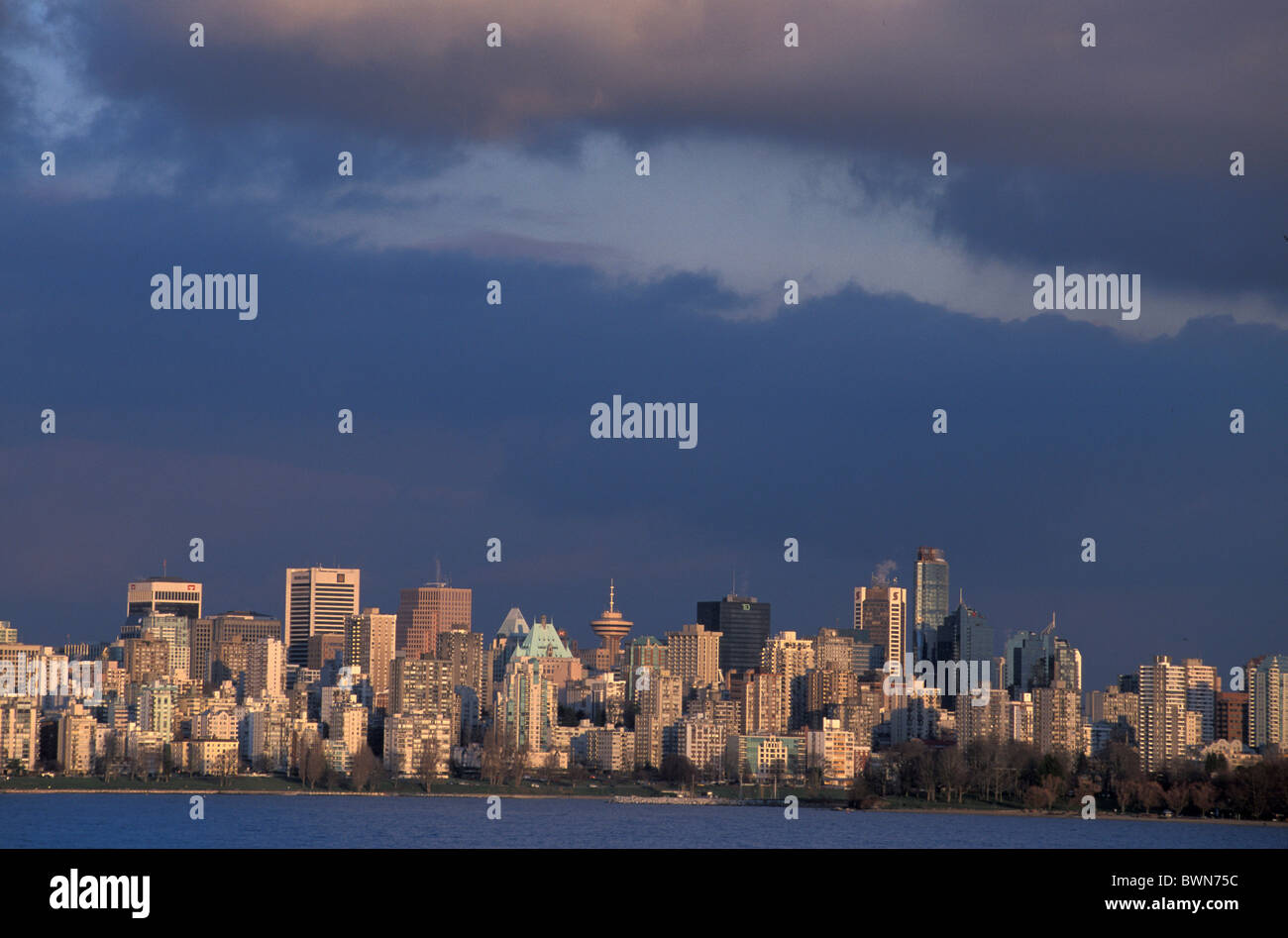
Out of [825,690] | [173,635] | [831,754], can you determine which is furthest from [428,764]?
[173,635]

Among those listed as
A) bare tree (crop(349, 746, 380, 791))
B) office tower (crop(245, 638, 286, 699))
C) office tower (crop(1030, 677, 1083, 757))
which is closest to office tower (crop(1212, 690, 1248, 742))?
office tower (crop(1030, 677, 1083, 757))

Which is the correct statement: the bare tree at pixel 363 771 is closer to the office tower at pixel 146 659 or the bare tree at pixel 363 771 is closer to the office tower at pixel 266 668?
the office tower at pixel 266 668

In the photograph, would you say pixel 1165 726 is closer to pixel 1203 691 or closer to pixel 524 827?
pixel 1203 691

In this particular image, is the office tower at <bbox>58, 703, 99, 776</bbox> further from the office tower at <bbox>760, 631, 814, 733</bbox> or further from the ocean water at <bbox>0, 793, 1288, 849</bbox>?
the office tower at <bbox>760, 631, 814, 733</bbox>

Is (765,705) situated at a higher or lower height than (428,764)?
higher

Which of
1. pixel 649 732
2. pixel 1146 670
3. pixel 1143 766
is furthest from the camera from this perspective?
pixel 1146 670
